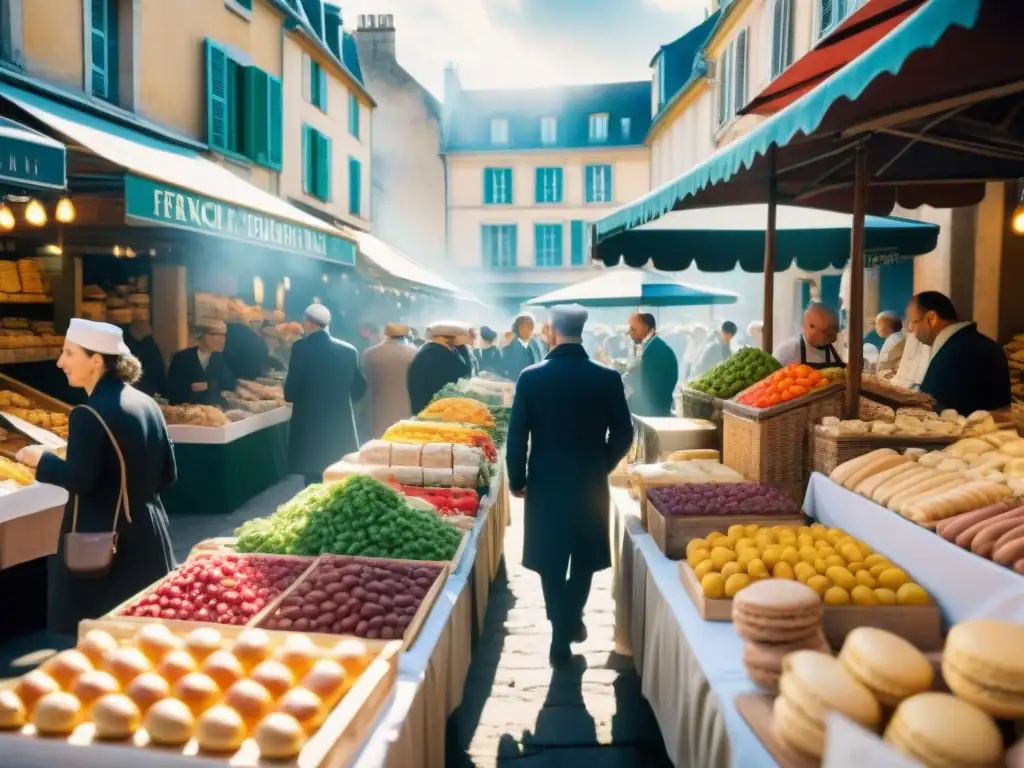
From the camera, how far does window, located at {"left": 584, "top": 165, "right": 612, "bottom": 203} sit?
116ft

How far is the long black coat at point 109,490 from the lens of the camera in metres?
3.62

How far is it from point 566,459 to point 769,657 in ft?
7.22

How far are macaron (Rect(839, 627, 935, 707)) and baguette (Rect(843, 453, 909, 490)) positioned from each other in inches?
72.6

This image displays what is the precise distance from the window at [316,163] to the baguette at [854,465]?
14830 mm

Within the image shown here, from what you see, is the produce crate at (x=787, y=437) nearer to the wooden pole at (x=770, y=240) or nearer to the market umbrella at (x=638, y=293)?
the wooden pole at (x=770, y=240)

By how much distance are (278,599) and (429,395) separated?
18.0ft

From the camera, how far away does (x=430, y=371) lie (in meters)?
8.47

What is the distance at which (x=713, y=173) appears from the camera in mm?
4328

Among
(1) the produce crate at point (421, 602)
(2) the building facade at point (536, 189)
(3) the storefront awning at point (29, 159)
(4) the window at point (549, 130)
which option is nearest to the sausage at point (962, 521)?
(1) the produce crate at point (421, 602)

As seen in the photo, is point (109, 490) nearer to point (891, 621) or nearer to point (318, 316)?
point (891, 621)

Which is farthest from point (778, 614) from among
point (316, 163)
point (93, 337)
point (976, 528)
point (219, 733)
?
point (316, 163)

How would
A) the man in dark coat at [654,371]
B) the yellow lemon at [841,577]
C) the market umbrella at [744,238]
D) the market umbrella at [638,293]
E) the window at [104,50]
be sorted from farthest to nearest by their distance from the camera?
the market umbrella at [638,293] → the man in dark coat at [654,371] → the window at [104,50] → the market umbrella at [744,238] → the yellow lemon at [841,577]

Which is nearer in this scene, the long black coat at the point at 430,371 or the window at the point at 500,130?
the long black coat at the point at 430,371

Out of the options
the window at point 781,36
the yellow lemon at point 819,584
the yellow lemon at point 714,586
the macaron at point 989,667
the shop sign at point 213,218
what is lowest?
the yellow lemon at point 714,586
